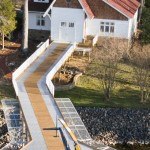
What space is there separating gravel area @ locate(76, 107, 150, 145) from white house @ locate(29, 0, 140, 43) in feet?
37.9

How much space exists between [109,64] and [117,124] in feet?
16.4

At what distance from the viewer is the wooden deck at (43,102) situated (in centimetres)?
2447

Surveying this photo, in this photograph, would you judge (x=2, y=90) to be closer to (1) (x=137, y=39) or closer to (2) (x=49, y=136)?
(2) (x=49, y=136)

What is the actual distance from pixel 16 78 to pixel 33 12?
39.6ft

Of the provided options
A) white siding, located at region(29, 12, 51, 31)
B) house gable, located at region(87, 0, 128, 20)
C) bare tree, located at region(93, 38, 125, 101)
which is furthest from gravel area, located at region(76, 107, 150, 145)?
white siding, located at region(29, 12, 51, 31)

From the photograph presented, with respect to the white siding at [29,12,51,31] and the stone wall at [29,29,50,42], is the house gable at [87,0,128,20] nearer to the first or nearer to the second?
the white siding at [29,12,51,31]

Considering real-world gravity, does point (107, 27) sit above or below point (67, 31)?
above

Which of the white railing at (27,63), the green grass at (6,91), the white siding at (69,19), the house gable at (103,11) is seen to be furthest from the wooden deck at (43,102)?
the house gable at (103,11)

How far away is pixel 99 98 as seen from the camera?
110 ft

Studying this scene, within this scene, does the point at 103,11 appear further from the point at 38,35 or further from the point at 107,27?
the point at 38,35

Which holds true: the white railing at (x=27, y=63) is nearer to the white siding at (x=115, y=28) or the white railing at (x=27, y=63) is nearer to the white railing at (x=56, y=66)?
the white railing at (x=56, y=66)

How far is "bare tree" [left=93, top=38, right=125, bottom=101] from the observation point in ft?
111

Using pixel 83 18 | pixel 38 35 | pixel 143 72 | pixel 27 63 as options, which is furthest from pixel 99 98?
pixel 38 35

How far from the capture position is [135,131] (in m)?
31.0
